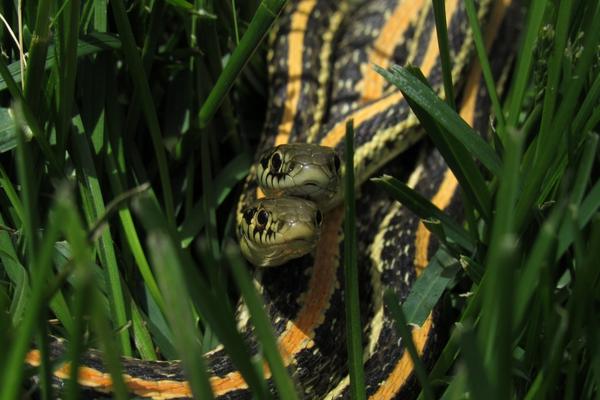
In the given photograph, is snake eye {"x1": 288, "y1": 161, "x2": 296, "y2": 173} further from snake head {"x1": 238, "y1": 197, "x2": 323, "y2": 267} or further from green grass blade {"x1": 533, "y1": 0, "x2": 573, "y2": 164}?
green grass blade {"x1": 533, "y1": 0, "x2": 573, "y2": 164}

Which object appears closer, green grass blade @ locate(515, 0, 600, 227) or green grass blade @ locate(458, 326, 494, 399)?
green grass blade @ locate(458, 326, 494, 399)

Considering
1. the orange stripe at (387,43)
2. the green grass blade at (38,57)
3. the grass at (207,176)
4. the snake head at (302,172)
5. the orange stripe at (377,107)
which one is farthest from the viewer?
the orange stripe at (387,43)

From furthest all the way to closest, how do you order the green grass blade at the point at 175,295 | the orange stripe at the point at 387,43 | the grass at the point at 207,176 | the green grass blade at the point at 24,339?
the orange stripe at the point at 387,43, the grass at the point at 207,176, the green grass blade at the point at 24,339, the green grass blade at the point at 175,295

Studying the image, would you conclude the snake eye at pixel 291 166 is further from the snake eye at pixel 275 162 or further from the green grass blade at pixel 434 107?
the green grass blade at pixel 434 107

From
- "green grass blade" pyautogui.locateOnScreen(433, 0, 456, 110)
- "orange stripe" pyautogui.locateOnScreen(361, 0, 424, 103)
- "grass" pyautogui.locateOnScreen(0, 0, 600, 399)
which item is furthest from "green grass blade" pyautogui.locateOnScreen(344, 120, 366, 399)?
"orange stripe" pyautogui.locateOnScreen(361, 0, 424, 103)

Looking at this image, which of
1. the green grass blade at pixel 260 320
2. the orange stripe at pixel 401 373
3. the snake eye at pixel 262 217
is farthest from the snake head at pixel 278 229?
the green grass blade at pixel 260 320

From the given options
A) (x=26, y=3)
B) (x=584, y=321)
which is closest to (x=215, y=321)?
(x=584, y=321)
